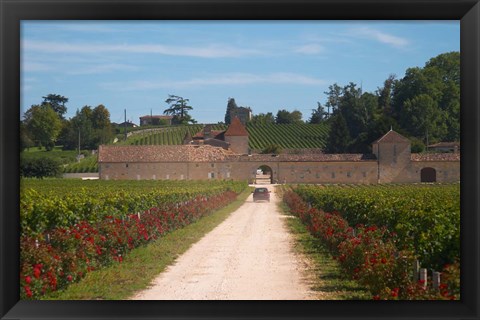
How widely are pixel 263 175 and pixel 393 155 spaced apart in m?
8.31

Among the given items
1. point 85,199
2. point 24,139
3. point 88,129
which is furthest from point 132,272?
point 85,199

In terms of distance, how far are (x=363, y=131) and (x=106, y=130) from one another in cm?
501

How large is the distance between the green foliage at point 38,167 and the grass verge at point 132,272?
4.80ft

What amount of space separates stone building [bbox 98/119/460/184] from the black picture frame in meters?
1.20

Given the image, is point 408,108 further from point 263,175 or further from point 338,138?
point 263,175

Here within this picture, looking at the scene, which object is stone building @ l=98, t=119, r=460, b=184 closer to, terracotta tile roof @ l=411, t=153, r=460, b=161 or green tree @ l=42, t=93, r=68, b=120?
terracotta tile roof @ l=411, t=153, r=460, b=161

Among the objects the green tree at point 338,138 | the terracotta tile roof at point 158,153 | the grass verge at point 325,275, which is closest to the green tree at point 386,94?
the green tree at point 338,138

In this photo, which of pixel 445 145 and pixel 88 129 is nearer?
pixel 445 145

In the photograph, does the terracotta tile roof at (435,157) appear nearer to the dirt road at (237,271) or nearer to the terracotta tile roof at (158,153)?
the dirt road at (237,271)

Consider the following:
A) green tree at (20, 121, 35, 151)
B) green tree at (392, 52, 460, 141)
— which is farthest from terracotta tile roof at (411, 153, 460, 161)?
green tree at (20, 121, 35, 151)

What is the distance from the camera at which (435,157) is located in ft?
31.0

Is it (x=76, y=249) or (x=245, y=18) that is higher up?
(x=245, y=18)

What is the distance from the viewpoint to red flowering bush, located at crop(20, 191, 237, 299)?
7.05 m

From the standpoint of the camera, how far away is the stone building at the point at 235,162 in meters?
10.4
